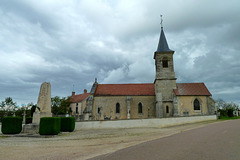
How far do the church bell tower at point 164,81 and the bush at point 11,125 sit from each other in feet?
69.0

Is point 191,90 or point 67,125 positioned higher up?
point 191,90

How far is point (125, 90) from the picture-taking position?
32.1m

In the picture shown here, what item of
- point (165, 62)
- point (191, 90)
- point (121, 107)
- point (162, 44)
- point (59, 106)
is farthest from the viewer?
point (59, 106)

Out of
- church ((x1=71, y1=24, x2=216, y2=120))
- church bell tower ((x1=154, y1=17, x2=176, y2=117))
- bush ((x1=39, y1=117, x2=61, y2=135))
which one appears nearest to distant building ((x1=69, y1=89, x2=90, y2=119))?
church ((x1=71, y1=24, x2=216, y2=120))

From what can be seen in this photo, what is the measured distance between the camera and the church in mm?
26859

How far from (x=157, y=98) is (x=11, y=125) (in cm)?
2199

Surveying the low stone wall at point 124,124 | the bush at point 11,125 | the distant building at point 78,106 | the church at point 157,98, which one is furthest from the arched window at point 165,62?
the bush at point 11,125

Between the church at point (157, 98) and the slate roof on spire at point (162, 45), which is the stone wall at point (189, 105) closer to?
the church at point (157, 98)

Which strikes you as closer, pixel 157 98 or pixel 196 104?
pixel 196 104

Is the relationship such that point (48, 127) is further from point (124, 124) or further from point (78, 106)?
point (78, 106)

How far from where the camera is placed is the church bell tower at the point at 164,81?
2758cm

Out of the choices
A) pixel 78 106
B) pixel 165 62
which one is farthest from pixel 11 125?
pixel 165 62

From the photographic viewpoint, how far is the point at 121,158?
17.4 ft

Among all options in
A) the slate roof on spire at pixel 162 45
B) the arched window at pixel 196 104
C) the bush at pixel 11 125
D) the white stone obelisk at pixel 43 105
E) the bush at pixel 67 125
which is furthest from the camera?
the slate roof on spire at pixel 162 45
